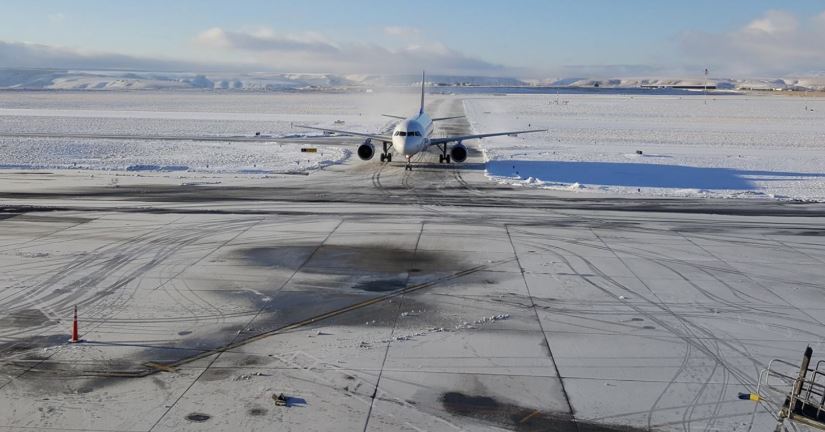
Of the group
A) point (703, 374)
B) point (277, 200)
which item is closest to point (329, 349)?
point (703, 374)

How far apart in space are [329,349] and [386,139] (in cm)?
3507

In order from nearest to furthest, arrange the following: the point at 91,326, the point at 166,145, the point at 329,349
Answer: the point at 329,349 < the point at 91,326 < the point at 166,145

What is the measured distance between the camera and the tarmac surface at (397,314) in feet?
40.5

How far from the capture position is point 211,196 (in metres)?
34.8

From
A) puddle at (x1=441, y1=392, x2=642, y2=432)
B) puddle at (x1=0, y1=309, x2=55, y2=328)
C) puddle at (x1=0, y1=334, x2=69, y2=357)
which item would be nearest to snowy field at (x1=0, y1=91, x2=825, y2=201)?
puddle at (x1=0, y1=309, x2=55, y2=328)

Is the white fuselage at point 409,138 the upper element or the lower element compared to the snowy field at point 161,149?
upper

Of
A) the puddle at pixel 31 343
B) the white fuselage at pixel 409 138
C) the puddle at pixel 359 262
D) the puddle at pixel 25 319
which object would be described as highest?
the white fuselage at pixel 409 138

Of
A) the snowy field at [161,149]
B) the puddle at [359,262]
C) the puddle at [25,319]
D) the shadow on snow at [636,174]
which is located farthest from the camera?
the snowy field at [161,149]

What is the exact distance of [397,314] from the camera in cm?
1741

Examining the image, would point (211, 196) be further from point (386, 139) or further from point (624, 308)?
point (624, 308)

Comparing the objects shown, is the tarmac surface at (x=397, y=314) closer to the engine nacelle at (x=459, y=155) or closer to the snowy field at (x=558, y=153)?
the snowy field at (x=558, y=153)

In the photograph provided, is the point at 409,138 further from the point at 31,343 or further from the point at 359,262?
the point at 31,343

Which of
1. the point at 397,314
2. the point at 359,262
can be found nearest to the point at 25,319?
the point at 397,314

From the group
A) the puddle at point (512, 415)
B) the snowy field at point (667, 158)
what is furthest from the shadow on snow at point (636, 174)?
the puddle at point (512, 415)
